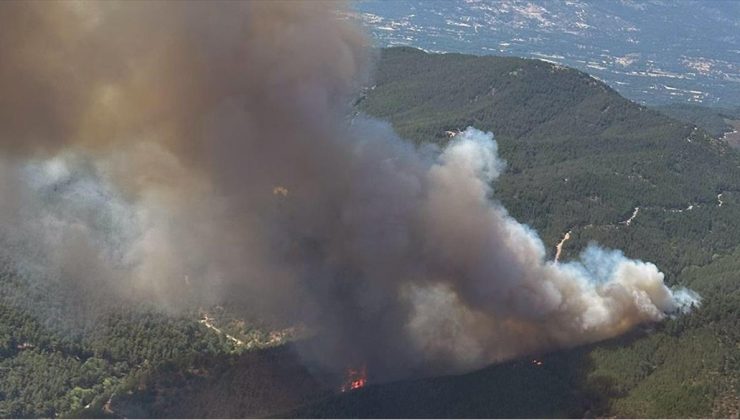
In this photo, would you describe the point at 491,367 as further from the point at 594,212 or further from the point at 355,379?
the point at 594,212

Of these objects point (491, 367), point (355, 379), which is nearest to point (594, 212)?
point (491, 367)

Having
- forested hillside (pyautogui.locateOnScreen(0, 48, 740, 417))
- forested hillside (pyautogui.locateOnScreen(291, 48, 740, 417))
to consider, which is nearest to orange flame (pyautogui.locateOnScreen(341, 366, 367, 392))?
forested hillside (pyautogui.locateOnScreen(0, 48, 740, 417))

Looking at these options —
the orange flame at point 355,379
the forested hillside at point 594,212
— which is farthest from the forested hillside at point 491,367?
the orange flame at point 355,379

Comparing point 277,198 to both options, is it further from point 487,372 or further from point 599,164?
point 599,164

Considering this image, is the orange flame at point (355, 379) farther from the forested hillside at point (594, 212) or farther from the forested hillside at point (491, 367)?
the forested hillside at point (594, 212)

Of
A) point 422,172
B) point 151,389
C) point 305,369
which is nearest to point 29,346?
point 151,389

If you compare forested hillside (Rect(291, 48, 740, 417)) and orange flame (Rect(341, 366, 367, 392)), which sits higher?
forested hillside (Rect(291, 48, 740, 417))

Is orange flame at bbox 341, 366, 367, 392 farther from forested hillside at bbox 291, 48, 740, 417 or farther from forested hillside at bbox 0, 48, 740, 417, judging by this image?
forested hillside at bbox 291, 48, 740, 417

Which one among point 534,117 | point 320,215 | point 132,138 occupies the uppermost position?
point 534,117
